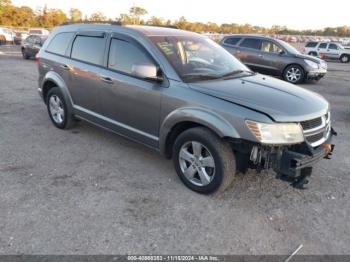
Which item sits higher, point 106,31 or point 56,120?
point 106,31

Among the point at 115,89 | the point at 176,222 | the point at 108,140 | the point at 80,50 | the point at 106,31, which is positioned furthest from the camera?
the point at 108,140

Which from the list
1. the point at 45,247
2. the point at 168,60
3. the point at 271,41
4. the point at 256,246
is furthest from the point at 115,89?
the point at 271,41

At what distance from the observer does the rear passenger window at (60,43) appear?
5.20m

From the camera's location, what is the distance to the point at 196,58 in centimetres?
408

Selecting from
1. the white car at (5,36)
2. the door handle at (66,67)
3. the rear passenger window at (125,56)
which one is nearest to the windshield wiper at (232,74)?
the rear passenger window at (125,56)

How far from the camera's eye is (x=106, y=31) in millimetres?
4453

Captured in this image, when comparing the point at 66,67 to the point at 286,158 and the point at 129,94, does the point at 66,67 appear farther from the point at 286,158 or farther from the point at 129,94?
the point at 286,158

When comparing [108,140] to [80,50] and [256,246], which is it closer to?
[80,50]

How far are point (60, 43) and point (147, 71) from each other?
8.38 feet

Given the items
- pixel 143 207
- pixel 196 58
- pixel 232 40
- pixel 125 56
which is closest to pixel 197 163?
pixel 143 207

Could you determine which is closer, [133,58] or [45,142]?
[133,58]

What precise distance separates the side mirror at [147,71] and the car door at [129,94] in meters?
0.08

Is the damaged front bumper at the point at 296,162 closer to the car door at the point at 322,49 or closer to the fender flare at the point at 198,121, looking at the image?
the fender flare at the point at 198,121

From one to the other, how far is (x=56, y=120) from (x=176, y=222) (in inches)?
138
